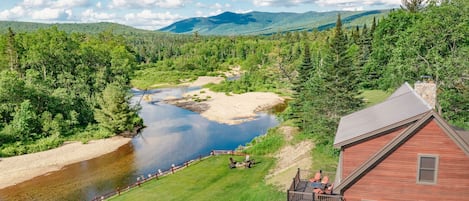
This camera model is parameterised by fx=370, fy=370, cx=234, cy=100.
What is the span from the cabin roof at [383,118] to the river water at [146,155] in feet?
83.3

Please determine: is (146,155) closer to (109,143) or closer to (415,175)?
(109,143)

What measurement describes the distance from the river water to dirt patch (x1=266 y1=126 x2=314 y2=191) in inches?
435

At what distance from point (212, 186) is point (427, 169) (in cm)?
1831

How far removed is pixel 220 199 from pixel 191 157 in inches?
708

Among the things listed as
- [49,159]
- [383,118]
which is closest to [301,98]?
[383,118]

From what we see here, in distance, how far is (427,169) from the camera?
15.7 m

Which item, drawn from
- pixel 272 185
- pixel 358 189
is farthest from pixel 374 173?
pixel 272 185

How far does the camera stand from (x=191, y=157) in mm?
44938

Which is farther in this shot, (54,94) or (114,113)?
(54,94)

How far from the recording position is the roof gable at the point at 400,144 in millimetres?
15062

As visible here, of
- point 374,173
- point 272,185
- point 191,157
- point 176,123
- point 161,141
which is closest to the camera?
point 374,173

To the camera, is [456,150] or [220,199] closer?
[456,150]

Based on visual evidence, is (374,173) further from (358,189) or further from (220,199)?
(220,199)

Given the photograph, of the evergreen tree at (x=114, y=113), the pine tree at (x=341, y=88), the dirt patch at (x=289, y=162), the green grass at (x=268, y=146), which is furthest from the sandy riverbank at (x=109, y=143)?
the pine tree at (x=341, y=88)
